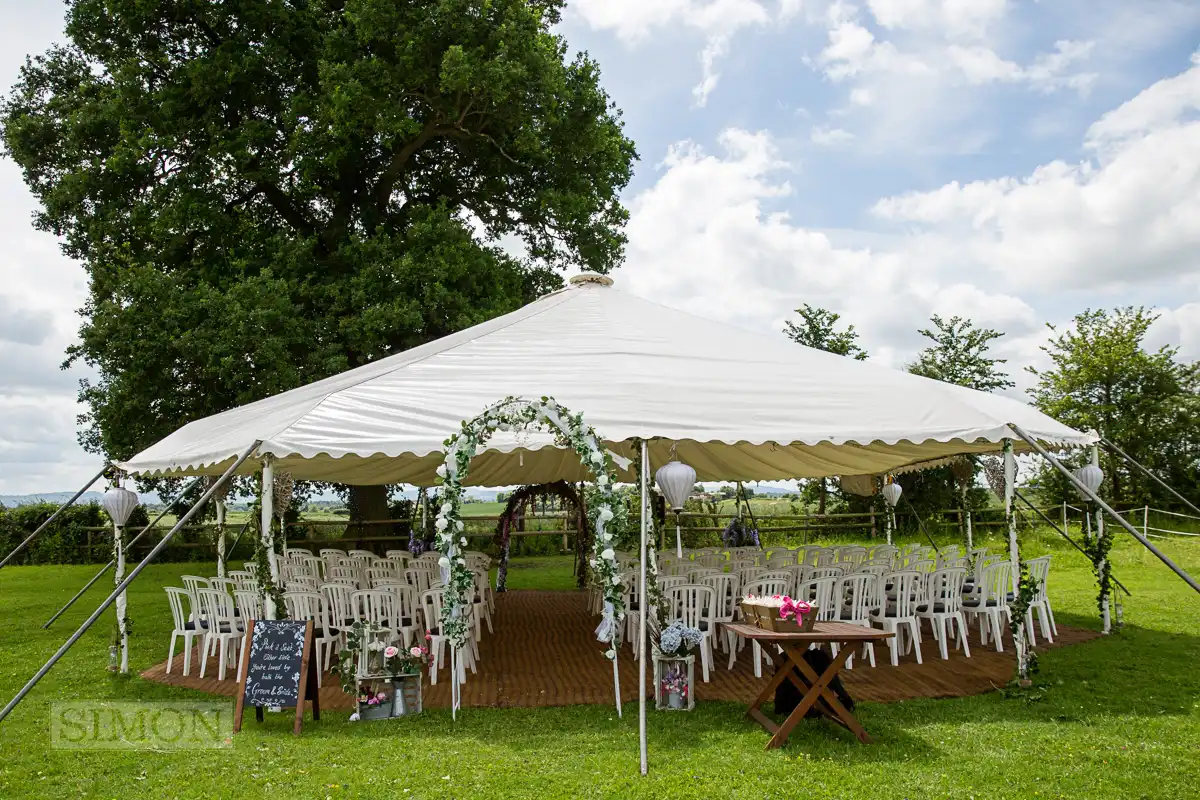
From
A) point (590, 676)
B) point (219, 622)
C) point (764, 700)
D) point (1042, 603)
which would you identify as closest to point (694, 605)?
point (590, 676)

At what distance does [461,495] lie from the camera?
6.61 m

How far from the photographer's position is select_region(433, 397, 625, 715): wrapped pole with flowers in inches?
249

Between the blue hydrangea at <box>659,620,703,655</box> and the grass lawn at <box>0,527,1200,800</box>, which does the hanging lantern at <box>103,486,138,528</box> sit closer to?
the grass lawn at <box>0,527,1200,800</box>

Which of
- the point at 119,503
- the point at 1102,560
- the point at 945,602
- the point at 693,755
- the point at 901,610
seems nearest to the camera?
the point at 693,755

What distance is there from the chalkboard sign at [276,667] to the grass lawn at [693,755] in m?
0.22

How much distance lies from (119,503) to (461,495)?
4.37 meters

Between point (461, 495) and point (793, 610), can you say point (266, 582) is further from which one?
point (793, 610)

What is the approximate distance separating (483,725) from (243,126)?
11.3 m

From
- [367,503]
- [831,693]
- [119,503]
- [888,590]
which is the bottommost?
[831,693]

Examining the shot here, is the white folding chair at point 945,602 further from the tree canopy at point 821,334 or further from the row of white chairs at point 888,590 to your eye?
the tree canopy at point 821,334

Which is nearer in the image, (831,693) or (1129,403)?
(831,693)

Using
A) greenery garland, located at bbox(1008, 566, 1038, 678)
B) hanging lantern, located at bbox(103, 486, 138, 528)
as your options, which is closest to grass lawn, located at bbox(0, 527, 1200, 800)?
greenery garland, located at bbox(1008, 566, 1038, 678)

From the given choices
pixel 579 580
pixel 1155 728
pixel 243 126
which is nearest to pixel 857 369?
pixel 1155 728

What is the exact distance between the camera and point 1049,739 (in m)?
5.52
